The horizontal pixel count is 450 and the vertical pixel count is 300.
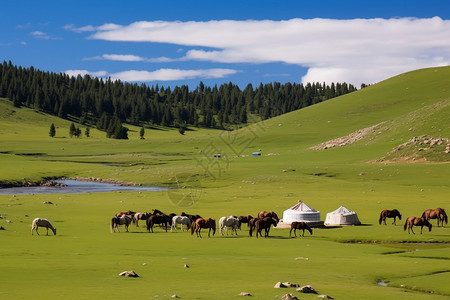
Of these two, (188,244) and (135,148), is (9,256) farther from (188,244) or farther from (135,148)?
(135,148)

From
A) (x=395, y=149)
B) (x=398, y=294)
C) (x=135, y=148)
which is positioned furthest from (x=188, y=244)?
(x=135, y=148)

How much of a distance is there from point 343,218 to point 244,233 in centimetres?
772

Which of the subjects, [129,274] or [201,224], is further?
[201,224]

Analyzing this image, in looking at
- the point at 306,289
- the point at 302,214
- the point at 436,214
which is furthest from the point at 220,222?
the point at 306,289

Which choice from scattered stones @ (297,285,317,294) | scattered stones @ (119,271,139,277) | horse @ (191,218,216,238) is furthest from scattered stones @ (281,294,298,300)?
horse @ (191,218,216,238)

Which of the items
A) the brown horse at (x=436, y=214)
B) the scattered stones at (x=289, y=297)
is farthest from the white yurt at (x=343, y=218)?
the scattered stones at (x=289, y=297)

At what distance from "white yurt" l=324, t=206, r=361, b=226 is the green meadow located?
4.06ft

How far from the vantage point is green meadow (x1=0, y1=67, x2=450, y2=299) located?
990 inches

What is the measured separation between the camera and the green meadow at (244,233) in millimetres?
25141

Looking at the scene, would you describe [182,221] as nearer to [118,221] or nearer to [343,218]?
[118,221]

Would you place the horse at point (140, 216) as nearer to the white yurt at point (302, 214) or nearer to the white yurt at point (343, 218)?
the white yurt at point (302, 214)

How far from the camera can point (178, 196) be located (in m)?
73.6

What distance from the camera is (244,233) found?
45281mm

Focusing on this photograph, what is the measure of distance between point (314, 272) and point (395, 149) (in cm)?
8464
